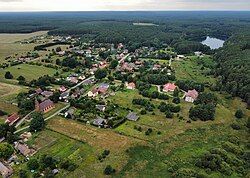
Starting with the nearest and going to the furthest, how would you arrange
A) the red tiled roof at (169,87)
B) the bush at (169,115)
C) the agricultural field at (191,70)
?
the bush at (169,115), the red tiled roof at (169,87), the agricultural field at (191,70)

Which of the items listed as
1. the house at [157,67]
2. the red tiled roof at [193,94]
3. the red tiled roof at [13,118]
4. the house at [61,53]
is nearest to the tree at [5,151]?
the red tiled roof at [13,118]

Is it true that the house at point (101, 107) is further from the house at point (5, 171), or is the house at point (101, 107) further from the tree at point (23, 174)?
the tree at point (23, 174)

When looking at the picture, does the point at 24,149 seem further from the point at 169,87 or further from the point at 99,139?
the point at 169,87

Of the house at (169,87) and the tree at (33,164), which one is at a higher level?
the tree at (33,164)

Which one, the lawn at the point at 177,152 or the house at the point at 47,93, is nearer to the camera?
the lawn at the point at 177,152

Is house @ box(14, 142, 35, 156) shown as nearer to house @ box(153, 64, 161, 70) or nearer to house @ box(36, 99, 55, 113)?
house @ box(36, 99, 55, 113)

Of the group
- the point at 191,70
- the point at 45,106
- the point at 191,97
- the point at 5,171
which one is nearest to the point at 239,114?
the point at 191,97

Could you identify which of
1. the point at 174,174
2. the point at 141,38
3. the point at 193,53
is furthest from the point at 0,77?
the point at 141,38
